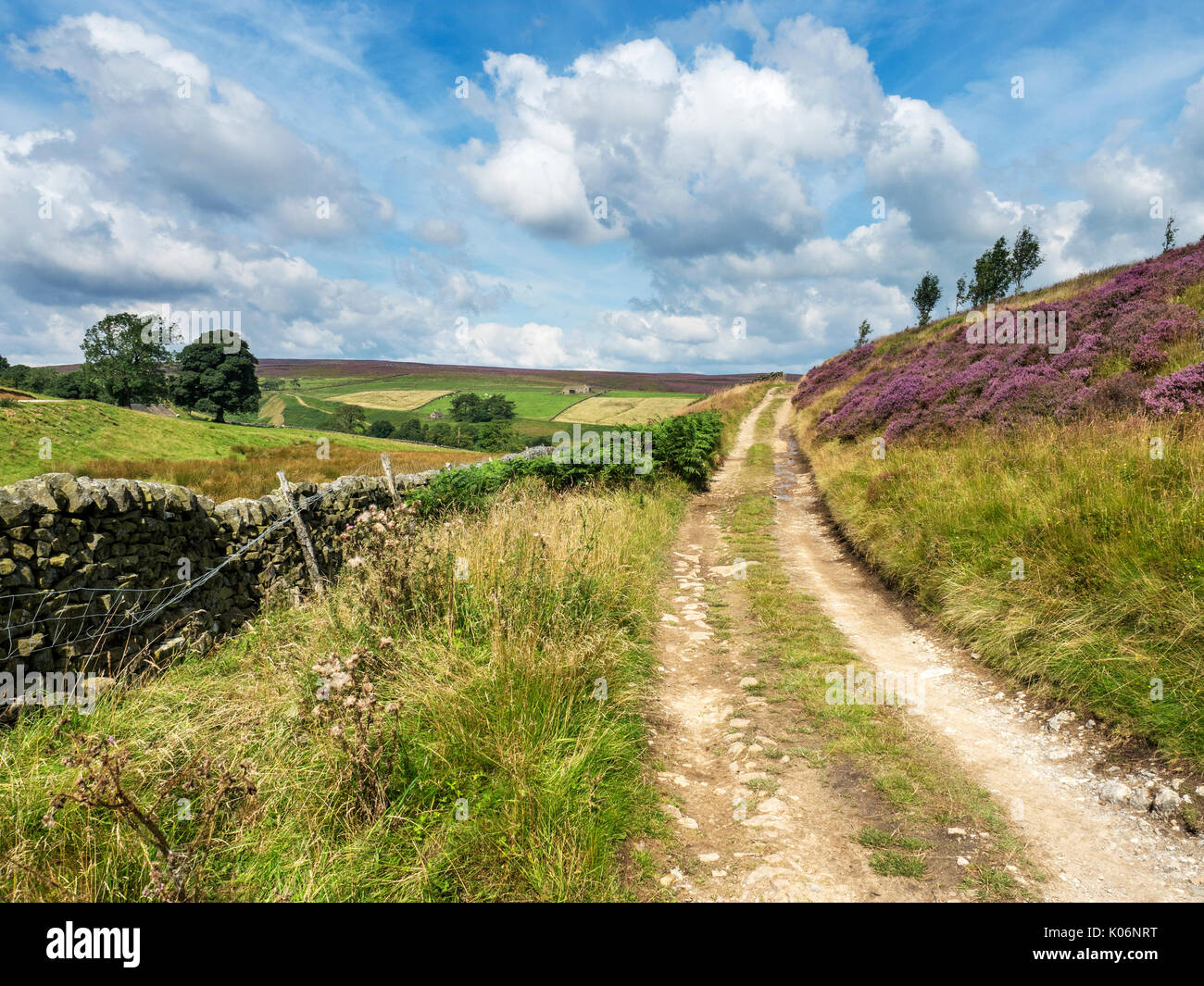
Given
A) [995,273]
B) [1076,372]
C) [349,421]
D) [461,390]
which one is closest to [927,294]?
[995,273]

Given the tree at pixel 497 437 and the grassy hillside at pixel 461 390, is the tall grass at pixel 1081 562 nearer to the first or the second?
the grassy hillside at pixel 461 390

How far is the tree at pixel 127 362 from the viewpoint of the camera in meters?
62.7

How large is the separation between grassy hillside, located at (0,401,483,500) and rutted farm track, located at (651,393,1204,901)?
14.0m

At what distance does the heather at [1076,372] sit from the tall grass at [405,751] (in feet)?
32.0

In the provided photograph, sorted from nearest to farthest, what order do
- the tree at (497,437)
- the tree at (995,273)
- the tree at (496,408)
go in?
the tree at (995,273) < the tree at (497,437) < the tree at (496,408)

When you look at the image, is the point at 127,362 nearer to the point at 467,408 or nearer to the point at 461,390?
the point at 467,408

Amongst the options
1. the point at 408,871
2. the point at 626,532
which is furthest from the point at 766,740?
the point at 626,532

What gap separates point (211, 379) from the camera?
61875 mm

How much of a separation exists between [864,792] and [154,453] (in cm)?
3400

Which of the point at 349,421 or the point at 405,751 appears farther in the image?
the point at 349,421

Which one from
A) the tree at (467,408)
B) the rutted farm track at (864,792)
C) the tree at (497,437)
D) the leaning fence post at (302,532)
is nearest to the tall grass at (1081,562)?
the rutted farm track at (864,792)

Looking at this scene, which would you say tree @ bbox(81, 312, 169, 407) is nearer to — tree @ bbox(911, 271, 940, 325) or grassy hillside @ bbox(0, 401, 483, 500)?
grassy hillside @ bbox(0, 401, 483, 500)

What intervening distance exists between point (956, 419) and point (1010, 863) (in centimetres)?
1274
